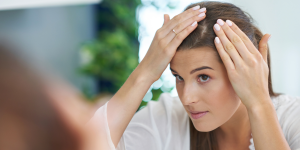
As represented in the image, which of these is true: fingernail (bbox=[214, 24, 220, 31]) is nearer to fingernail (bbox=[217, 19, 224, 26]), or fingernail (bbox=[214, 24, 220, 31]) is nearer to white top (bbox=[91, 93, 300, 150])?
fingernail (bbox=[217, 19, 224, 26])

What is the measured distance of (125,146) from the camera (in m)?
1.30

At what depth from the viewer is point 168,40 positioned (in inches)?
44.9

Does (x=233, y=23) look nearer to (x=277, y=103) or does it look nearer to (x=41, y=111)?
(x=277, y=103)

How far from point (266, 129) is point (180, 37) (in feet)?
1.60

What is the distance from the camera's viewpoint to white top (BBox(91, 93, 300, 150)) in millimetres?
1231

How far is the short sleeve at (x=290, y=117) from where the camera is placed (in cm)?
109

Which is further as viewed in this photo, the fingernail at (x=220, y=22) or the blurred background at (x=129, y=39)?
the blurred background at (x=129, y=39)

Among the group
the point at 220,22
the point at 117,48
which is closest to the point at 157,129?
the point at 220,22

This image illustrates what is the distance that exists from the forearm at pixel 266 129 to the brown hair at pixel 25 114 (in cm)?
83

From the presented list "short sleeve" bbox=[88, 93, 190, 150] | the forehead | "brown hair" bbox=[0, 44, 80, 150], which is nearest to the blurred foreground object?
"brown hair" bbox=[0, 44, 80, 150]

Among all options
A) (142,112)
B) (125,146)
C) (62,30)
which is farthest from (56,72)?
(62,30)

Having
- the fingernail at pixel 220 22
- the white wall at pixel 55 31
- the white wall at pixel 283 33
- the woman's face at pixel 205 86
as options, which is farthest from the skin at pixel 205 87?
the white wall at pixel 283 33

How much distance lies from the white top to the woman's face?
10.9 inches

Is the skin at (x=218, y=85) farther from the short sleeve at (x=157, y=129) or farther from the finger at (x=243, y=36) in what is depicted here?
the short sleeve at (x=157, y=129)
